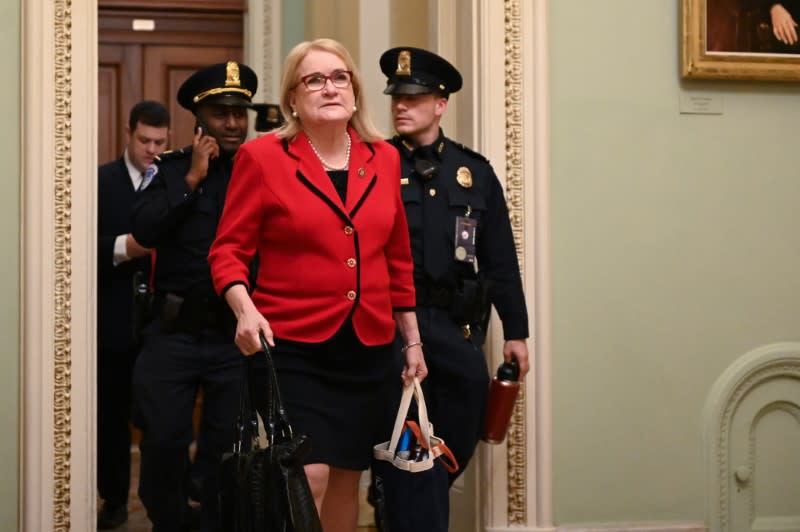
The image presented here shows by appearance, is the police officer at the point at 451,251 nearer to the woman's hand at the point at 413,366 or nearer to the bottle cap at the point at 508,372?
the bottle cap at the point at 508,372

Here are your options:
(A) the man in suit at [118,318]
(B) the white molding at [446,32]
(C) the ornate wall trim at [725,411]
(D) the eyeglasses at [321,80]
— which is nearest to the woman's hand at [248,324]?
(D) the eyeglasses at [321,80]

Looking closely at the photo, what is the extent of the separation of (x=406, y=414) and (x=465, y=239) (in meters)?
1.05

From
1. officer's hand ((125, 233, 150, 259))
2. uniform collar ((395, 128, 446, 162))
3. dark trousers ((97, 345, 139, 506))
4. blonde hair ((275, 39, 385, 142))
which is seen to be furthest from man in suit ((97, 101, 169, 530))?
blonde hair ((275, 39, 385, 142))

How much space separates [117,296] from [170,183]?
1335 mm

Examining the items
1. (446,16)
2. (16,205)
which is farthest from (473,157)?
(16,205)

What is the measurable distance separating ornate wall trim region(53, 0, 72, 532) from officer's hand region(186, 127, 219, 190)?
52 cm

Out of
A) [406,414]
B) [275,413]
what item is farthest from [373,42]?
[275,413]

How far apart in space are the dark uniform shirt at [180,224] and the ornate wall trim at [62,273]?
0.32 meters

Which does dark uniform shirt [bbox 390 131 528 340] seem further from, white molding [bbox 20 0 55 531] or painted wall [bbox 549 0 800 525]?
white molding [bbox 20 0 55 531]

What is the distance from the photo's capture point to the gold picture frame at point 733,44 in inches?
192

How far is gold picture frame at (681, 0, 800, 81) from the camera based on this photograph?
489cm

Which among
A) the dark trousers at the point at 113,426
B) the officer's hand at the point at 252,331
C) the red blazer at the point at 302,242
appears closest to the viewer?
the officer's hand at the point at 252,331

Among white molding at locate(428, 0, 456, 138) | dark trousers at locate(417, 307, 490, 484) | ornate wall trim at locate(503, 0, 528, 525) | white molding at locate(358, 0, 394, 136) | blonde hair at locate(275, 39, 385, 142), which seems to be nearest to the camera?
blonde hair at locate(275, 39, 385, 142)

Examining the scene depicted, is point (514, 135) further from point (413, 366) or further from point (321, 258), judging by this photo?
point (321, 258)
